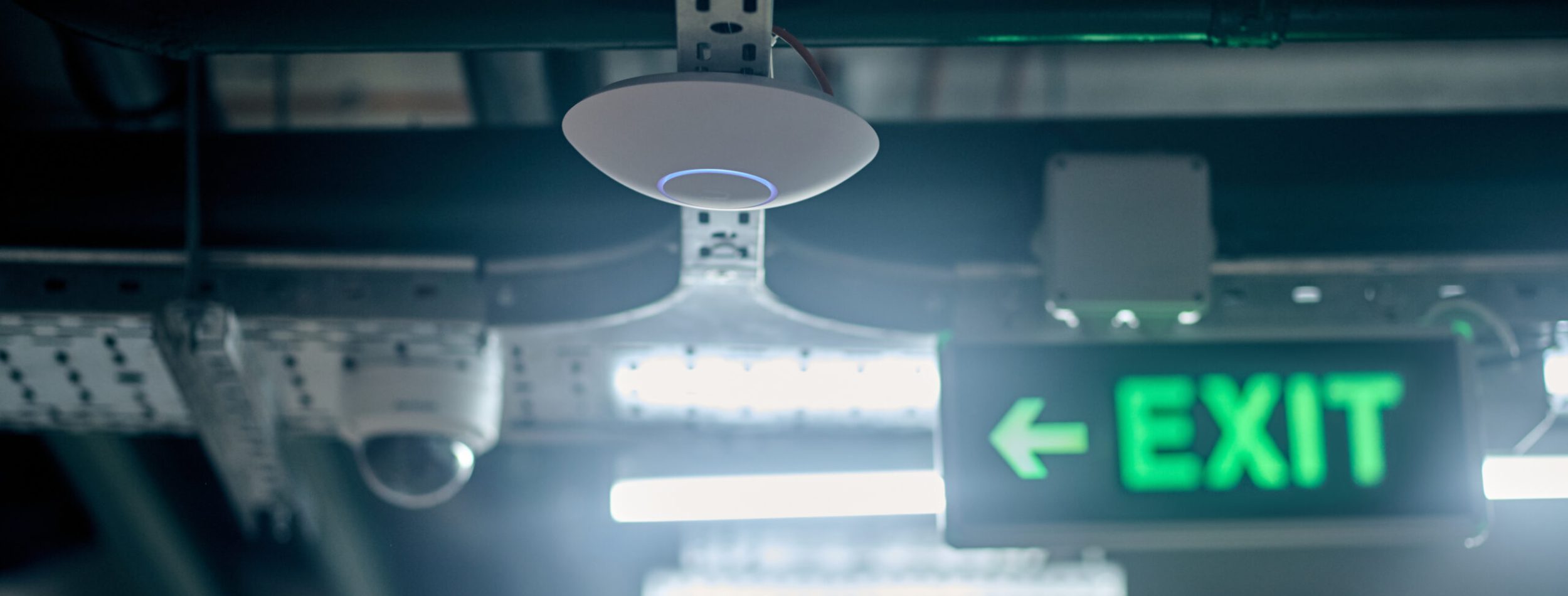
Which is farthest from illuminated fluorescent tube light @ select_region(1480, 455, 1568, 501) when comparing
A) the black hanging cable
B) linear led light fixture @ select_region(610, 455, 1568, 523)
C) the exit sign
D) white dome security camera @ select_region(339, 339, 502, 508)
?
the black hanging cable

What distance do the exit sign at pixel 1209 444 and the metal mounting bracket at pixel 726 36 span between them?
24.5 inches

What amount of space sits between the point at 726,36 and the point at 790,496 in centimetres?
157

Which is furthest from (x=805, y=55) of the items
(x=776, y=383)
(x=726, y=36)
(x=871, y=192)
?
(x=776, y=383)

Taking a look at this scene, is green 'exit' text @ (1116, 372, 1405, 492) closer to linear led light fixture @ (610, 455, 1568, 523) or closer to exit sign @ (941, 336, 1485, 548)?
exit sign @ (941, 336, 1485, 548)

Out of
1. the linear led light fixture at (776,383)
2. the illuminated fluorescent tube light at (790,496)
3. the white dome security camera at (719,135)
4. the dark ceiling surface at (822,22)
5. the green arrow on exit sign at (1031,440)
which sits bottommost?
the illuminated fluorescent tube light at (790,496)

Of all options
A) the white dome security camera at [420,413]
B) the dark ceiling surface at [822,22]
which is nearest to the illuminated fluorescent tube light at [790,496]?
the white dome security camera at [420,413]

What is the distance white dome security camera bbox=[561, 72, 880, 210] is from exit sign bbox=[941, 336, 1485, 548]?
0.55 meters

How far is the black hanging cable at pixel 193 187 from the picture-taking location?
1.82 meters

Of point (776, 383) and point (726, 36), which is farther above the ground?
point (726, 36)

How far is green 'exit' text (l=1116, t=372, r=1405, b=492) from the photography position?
1.79 m

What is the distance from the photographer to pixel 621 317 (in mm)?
1916

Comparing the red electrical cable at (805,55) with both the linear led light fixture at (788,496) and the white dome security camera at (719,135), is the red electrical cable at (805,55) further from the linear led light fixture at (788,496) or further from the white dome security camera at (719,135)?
the linear led light fixture at (788,496)

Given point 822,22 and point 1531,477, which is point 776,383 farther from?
point 1531,477

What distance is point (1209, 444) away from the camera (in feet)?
5.89
